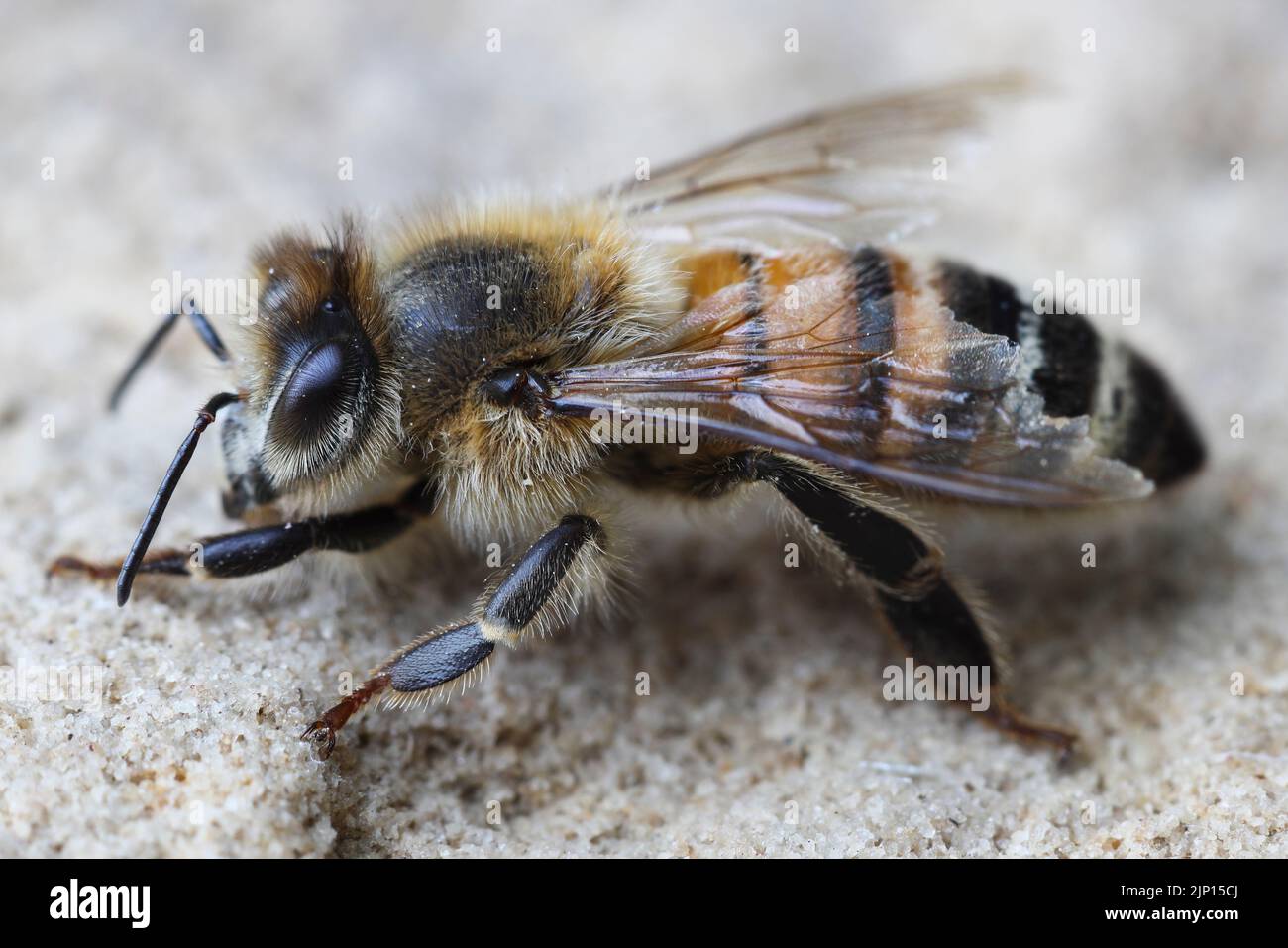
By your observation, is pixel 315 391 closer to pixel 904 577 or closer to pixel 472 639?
pixel 472 639

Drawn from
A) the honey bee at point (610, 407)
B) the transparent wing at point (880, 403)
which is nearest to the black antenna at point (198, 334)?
the honey bee at point (610, 407)

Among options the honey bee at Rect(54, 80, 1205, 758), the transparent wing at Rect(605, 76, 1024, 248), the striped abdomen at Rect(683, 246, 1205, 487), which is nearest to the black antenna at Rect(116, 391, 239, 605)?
the honey bee at Rect(54, 80, 1205, 758)

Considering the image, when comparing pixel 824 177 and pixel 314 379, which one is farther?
pixel 824 177

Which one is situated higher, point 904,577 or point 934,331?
point 934,331

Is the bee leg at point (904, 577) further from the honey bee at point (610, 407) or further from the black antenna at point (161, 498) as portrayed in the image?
the black antenna at point (161, 498)

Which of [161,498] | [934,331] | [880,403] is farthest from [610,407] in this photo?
[161,498]

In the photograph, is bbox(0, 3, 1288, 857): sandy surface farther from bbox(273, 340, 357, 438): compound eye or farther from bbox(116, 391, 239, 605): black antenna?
bbox(273, 340, 357, 438): compound eye
